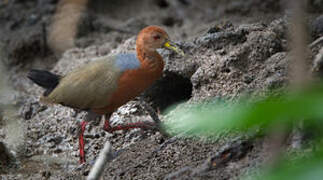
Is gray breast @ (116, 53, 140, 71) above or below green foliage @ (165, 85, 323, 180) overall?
above

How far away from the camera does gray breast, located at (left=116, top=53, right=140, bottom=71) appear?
4.48 metres

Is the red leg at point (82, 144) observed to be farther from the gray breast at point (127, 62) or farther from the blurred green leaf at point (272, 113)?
the blurred green leaf at point (272, 113)

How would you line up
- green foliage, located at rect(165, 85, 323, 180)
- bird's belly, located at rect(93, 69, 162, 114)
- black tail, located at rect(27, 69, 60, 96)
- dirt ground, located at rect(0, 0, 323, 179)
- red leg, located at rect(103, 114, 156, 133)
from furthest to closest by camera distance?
black tail, located at rect(27, 69, 60, 96) → red leg, located at rect(103, 114, 156, 133) → bird's belly, located at rect(93, 69, 162, 114) → dirt ground, located at rect(0, 0, 323, 179) → green foliage, located at rect(165, 85, 323, 180)

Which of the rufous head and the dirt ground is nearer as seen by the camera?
the dirt ground

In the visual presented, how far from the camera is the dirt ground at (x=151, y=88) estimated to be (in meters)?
3.73

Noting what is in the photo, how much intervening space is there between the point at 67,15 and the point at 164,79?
3.24m

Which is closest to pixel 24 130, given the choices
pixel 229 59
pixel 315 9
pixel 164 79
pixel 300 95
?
pixel 164 79

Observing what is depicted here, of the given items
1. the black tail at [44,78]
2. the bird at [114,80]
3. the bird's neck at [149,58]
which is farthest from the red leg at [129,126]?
the black tail at [44,78]

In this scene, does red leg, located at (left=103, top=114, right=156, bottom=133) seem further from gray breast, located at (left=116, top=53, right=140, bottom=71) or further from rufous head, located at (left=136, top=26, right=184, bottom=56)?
rufous head, located at (left=136, top=26, right=184, bottom=56)

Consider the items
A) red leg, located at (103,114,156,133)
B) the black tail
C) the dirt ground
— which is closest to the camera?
the dirt ground

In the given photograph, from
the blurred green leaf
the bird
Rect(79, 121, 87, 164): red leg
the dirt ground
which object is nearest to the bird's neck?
the bird

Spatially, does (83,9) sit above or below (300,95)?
above

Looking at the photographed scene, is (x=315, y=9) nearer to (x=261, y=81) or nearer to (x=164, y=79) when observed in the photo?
(x=164, y=79)

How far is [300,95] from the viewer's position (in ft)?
3.51
